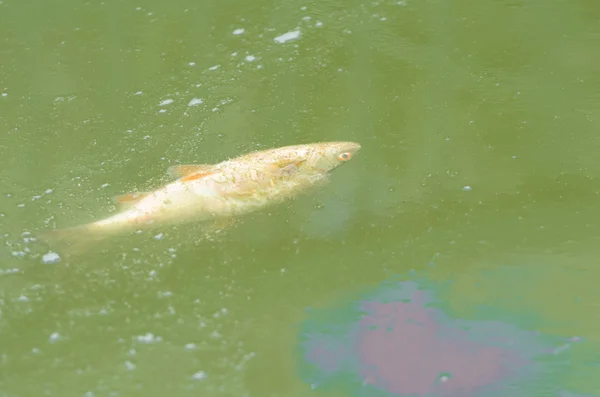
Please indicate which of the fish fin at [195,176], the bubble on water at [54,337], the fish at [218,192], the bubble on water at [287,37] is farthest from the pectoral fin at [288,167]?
the bubble on water at [287,37]

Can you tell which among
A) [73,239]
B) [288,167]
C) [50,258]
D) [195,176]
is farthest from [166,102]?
[50,258]

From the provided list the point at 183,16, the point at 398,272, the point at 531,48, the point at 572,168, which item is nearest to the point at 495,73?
the point at 531,48

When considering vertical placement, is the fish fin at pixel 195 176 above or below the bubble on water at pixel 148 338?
above

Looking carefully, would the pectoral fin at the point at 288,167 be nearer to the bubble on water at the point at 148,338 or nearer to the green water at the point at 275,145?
the green water at the point at 275,145

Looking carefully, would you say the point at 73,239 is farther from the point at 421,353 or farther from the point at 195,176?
the point at 421,353

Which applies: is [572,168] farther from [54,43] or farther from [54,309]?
[54,43]
